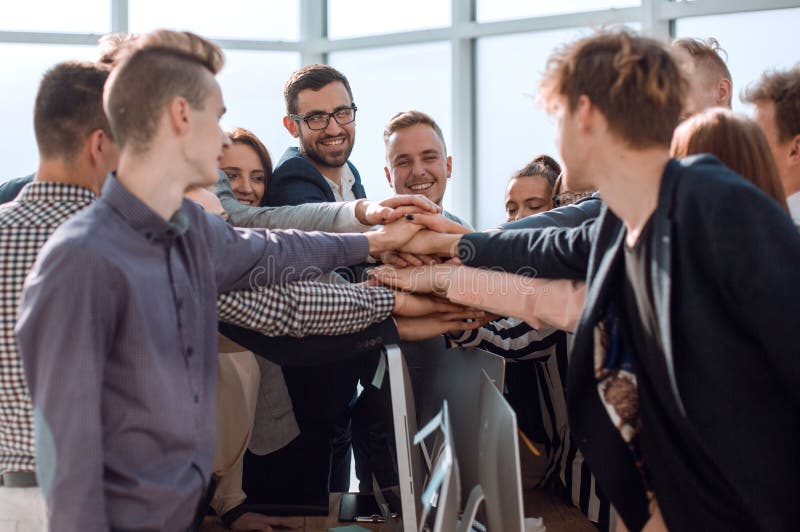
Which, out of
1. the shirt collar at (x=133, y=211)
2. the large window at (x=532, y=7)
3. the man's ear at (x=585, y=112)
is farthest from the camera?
the large window at (x=532, y=7)

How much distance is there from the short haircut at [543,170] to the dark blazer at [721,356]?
148 centimetres

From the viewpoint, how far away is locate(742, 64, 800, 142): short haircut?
6.68ft

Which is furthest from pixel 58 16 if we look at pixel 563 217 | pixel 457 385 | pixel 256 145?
pixel 457 385

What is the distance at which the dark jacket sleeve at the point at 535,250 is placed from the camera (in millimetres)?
1762

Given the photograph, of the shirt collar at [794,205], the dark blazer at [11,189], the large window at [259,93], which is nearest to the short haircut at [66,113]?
the dark blazer at [11,189]

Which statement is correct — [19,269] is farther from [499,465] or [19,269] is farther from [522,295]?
[522,295]

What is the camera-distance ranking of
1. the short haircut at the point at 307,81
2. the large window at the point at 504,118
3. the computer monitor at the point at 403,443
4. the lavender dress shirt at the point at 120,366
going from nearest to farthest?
1. the lavender dress shirt at the point at 120,366
2. the computer monitor at the point at 403,443
3. the short haircut at the point at 307,81
4. the large window at the point at 504,118

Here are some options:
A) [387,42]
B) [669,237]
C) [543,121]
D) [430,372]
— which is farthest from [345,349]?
[387,42]

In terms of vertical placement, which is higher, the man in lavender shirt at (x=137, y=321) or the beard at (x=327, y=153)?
the beard at (x=327, y=153)

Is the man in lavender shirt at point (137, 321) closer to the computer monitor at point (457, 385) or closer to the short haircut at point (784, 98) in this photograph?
the computer monitor at point (457, 385)

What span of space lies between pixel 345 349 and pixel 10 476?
2.34ft

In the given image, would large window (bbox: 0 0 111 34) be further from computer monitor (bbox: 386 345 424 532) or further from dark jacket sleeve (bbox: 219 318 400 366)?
computer monitor (bbox: 386 345 424 532)

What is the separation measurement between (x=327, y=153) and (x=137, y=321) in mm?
1585

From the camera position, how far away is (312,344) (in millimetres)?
1910
